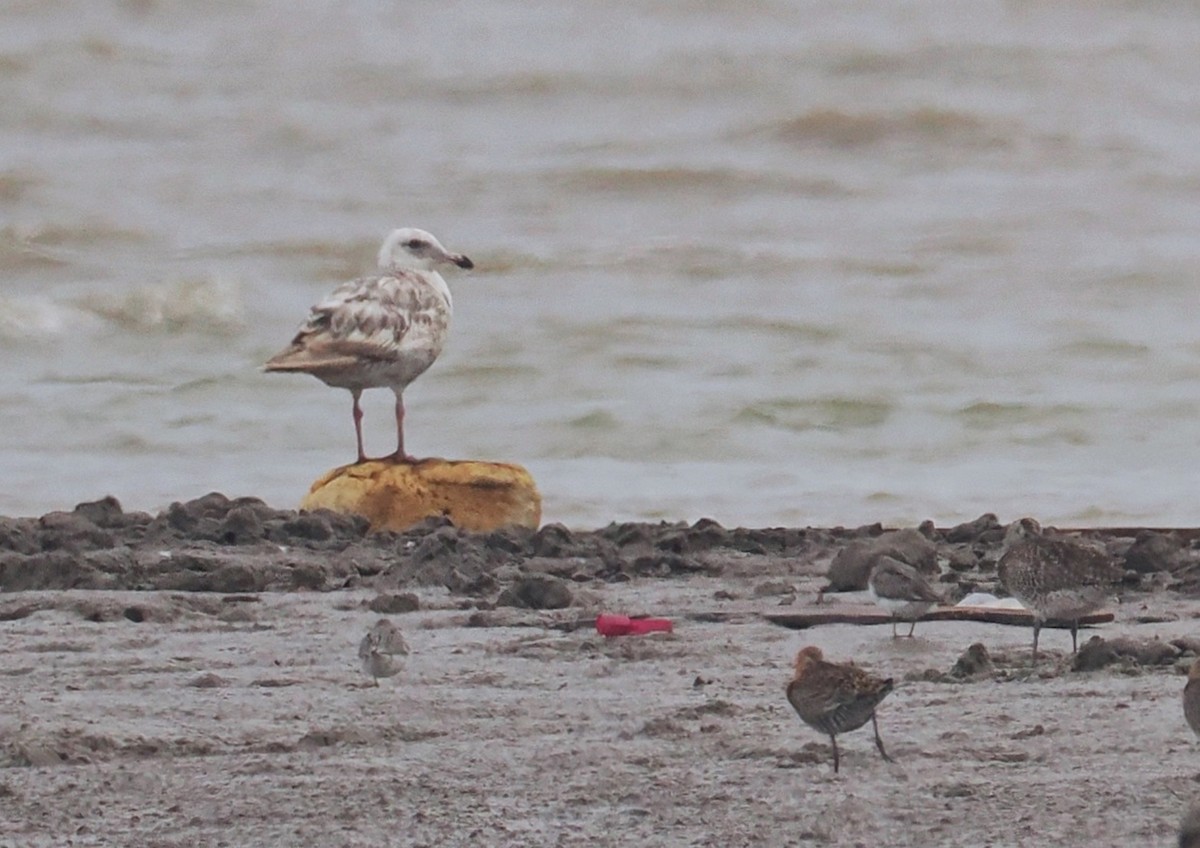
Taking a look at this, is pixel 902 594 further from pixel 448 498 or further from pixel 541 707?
pixel 448 498

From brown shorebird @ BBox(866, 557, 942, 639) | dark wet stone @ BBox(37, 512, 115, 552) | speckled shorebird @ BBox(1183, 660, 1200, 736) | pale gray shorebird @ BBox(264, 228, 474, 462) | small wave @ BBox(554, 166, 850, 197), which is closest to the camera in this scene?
speckled shorebird @ BBox(1183, 660, 1200, 736)

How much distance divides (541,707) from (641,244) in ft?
43.2

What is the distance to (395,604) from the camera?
289 inches

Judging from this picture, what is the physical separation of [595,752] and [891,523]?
5236 millimetres

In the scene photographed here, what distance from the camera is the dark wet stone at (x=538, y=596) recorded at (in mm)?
7305

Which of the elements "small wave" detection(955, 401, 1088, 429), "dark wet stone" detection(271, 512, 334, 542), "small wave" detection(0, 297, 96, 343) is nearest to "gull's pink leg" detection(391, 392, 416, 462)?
"dark wet stone" detection(271, 512, 334, 542)

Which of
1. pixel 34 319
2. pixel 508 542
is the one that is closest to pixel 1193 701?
pixel 508 542

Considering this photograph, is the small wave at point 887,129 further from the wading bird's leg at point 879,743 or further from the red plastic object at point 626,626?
the wading bird's leg at point 879,743

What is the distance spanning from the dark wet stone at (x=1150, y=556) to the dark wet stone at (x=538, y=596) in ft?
6.87

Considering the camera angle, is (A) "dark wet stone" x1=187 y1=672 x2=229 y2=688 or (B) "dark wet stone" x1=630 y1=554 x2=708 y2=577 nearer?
(A) "dark wet stone" x1=187 y1=672 x2=229 y2=688

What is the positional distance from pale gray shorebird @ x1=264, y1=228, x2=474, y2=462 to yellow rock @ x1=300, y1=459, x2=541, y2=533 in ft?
1.08

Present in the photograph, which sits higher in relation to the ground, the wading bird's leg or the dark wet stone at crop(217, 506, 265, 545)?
the dark wet stone at crop(217, 506, 265, 545)

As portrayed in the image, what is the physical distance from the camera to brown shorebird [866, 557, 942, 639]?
670cm

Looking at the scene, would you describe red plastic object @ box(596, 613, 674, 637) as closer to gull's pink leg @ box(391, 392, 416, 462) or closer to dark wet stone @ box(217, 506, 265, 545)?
dark wet stone @ box(217, 506, 265, 545)
